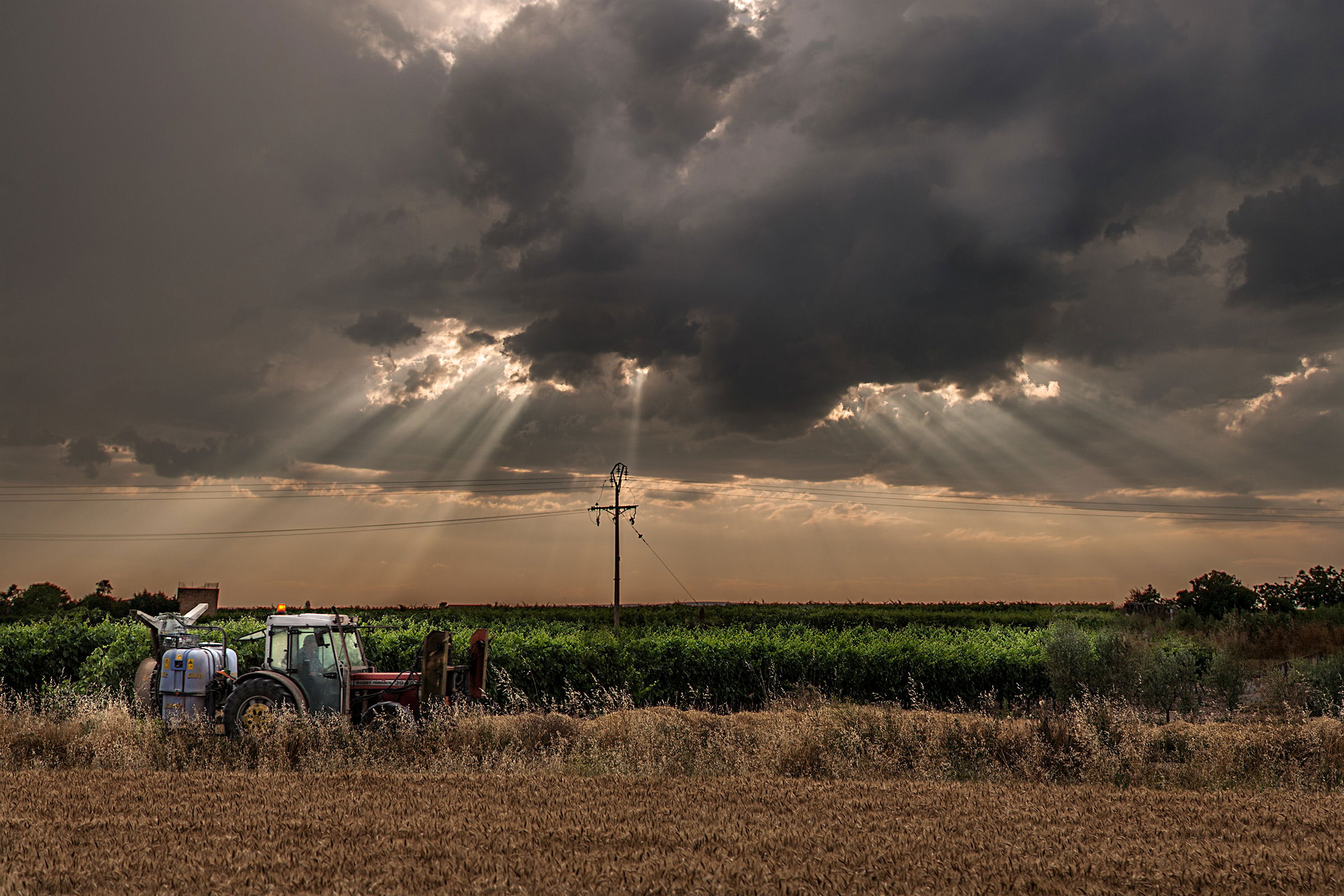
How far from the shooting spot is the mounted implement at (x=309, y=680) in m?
14.4

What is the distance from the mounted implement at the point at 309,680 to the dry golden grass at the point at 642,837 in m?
2.89

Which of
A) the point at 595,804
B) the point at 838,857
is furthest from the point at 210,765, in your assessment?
the point at 838,857

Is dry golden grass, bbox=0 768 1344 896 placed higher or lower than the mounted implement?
lower

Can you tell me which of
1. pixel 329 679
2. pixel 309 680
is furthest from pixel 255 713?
pixel 329 679

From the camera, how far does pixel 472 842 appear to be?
8.13 meters

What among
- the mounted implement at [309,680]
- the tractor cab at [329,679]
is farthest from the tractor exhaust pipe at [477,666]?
the tractor cab at [329,679]

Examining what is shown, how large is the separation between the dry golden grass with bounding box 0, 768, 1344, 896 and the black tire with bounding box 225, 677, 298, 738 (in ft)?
8.61

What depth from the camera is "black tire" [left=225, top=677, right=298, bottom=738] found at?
46.4 feet

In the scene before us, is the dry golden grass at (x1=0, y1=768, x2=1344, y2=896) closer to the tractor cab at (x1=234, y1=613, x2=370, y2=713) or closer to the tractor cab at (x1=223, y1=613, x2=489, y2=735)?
the tractor cab at (x1=223, y1=613, x2=489, y2=735)

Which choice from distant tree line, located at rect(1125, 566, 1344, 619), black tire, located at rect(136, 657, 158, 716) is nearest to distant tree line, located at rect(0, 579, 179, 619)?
black tire, located at rect(136, 657, 158, 716)

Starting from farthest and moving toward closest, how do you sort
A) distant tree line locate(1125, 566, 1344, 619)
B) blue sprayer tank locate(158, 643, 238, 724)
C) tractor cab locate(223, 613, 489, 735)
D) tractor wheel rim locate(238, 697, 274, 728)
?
distant tree line locate(1125, 566, 1344, 619), blue sprayer tank locate(158, 643, 238, 724), tractor cab locate(223, 613, 489, 735), tractor wheel rim locate(238, 697, 274, 728)

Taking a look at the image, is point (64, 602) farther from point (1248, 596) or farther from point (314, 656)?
point (1248, 596)

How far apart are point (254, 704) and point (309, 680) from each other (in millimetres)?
896

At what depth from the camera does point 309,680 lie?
48.7 feet
